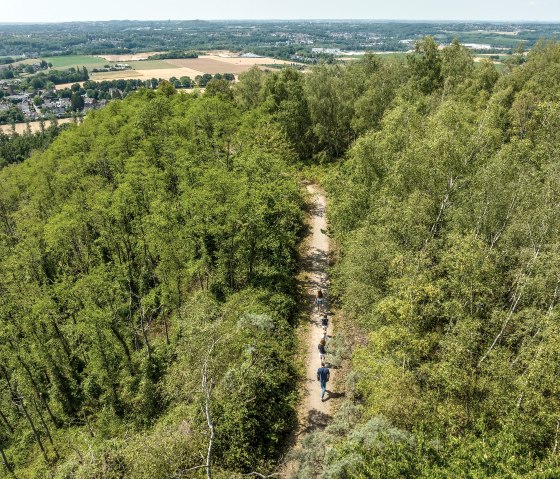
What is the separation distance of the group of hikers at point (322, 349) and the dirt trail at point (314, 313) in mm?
343

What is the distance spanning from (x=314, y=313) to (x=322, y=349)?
6.04 meters

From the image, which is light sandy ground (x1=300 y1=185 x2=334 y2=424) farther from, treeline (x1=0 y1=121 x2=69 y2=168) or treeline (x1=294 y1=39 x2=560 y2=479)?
treeline (x1=0 y1=121 x2=69 y2=168)

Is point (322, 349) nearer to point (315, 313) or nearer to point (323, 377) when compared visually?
point (323, 377)

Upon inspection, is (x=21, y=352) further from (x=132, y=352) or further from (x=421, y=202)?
(x=421, y=202)

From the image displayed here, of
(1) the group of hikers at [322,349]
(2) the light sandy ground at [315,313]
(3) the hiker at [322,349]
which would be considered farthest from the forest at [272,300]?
(2) the light sandy ground at [315,313]

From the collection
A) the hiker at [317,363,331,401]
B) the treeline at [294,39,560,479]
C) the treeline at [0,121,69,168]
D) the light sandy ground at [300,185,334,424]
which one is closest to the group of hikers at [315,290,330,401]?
the hiker at [317,363,331,401]

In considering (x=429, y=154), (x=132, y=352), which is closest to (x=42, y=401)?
(x=132, y=352)

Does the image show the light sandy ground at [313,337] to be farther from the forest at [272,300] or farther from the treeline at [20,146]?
the treeline at [20,146]

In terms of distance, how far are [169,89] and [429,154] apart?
186ft

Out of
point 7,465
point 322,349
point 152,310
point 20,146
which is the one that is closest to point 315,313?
point 322,349

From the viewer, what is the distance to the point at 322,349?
26.3m

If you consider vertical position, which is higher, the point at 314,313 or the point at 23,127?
the point at 314,313

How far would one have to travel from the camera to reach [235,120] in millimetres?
50750

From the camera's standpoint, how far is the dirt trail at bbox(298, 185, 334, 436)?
76.3ft
